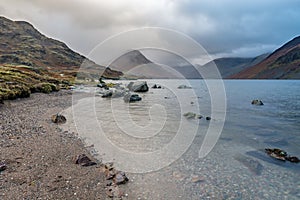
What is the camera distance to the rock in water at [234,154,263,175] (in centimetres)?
906

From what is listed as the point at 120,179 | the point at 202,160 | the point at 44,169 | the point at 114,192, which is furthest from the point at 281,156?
the point at 44,169

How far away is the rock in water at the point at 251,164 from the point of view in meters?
9.06

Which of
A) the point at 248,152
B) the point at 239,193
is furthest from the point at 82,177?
the point at 248,152

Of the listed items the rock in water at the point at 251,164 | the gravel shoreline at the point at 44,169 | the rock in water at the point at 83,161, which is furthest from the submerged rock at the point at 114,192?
the rock in water at the point at 251,164

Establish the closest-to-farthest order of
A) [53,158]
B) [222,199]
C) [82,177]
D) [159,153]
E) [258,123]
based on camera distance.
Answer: [222,199] < [82,177] < [53,158] < [159,153] < [258,123]

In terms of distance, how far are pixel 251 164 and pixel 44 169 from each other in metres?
8.65

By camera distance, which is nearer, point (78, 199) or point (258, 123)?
point (78, 199)

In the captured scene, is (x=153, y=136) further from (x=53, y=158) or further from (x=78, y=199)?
(x=78, y=199)

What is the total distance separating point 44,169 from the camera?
776 cm

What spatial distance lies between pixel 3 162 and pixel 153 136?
27.7 feet

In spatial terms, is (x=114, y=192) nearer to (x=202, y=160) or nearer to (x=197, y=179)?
(x=197, y=179)

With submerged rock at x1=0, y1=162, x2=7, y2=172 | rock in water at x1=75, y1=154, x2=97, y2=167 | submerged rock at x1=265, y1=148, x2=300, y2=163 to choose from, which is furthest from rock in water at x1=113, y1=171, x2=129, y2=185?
submerged rock at x1=265, y1=148, x2=300, y2=163

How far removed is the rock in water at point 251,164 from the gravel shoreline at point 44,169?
18.6 feet

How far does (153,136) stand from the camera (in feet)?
46.5
